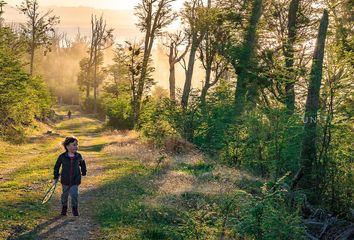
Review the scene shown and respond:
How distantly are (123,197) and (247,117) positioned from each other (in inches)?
274

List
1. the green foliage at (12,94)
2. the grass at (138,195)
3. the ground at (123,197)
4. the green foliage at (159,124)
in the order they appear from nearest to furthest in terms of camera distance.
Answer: the ground at (123,197) < the grass at (138,195) < the green foliage at (12,94) < the green foliage at (159,124)

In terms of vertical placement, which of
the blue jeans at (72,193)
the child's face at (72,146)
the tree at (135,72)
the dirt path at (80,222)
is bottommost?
the dirt path at (80,222)

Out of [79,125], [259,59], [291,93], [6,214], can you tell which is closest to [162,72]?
[79,125]

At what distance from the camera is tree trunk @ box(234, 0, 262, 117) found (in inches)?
902

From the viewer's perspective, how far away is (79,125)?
42.0m

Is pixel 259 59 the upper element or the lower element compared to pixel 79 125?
upper

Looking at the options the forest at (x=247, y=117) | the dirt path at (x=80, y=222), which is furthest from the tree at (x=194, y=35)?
the dirt path at (x=80, y=222)

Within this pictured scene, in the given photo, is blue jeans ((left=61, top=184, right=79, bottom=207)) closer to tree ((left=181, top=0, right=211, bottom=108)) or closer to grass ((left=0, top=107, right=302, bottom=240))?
grass ((left=0, top=107, right=302, bottom=240))

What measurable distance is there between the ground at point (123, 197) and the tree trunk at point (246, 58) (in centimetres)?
471

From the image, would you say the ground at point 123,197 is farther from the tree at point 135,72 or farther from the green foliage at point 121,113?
the green foliage at point 121,113

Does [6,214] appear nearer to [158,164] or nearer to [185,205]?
[185,205]

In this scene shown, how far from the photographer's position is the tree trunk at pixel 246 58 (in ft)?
75.2

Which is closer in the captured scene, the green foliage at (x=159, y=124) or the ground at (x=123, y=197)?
the ground at (x=123, y=197)

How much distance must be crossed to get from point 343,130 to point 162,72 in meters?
116
